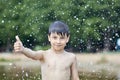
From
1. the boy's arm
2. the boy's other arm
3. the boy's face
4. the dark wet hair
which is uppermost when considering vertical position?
the dark wet hair

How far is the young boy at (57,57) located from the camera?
3.43m

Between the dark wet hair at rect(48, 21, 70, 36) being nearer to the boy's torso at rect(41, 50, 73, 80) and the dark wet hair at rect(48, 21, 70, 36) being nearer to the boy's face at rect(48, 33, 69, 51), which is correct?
the boy's face at rect(48, 33, 69, 51)

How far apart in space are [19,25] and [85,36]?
3.94 meters

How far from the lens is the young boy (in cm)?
343

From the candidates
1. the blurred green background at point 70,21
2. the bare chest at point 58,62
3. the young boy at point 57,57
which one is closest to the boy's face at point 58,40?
the young boy at point 57,57

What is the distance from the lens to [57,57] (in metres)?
3.52

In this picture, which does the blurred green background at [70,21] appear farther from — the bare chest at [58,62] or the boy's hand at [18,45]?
the boy's hand at [18,45]

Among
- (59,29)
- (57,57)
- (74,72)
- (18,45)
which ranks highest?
(59,29)

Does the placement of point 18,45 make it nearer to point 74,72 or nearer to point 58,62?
point 58,62

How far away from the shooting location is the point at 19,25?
24.3 meters

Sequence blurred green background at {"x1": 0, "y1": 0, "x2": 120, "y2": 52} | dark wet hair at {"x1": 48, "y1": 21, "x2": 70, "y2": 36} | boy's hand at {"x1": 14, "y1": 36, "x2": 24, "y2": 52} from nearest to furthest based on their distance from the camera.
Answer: boy's hand at {"x1": 14, "y1": 36, "x2": 24, "y2": 52}
dark wet hair at {"x1": 48, "y1": 21, "x2": 70, "y2": 36}
blurred green background at {"x1": 0, "y1": 0, "x2": 120, "y2": 52}

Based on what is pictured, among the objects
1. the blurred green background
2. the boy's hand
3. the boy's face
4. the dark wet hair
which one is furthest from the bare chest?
the blurred green background

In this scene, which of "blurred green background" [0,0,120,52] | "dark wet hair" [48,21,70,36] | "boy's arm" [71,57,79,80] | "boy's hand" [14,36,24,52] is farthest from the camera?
"blurred green background" [0,0,120,52]

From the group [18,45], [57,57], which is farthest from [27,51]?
[57,57]
